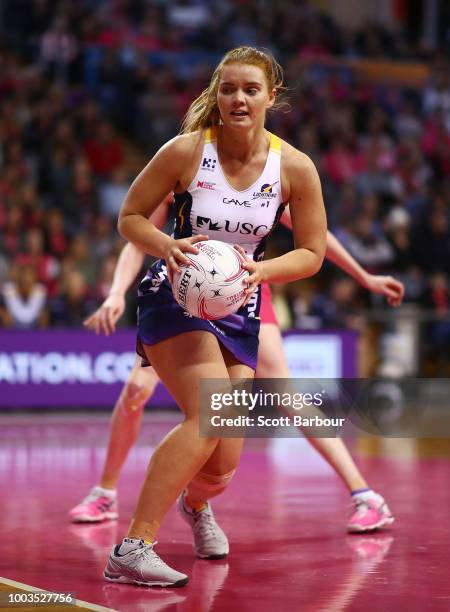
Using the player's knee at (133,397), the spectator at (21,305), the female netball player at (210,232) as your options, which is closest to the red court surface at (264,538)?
the female netball player at (210,232)

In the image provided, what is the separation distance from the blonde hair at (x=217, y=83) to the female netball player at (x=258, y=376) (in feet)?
2.46

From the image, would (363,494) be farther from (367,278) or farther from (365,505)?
(367,278)

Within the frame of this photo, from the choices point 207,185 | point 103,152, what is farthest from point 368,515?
point 103,152

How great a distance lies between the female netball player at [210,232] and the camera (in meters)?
4.55

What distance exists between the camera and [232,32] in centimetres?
1862

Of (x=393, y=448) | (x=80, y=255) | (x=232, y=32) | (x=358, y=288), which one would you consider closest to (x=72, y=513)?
(x=393, y=448)

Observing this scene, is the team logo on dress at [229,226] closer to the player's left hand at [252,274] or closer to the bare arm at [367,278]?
the player's left hand at [252,274]

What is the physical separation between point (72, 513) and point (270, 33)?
14246mm

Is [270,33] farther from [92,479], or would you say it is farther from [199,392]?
[199,392]

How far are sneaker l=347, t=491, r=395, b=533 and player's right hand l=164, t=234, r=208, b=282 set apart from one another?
204 centimetres

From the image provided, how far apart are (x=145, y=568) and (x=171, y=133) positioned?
Answer: 451 inches

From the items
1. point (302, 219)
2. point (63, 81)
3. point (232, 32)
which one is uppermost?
point (232, 32)

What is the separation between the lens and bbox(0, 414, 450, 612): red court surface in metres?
4.45

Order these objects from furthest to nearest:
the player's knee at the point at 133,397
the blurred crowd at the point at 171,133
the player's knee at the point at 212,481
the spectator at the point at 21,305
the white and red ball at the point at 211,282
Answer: the blurred crowd at the point at 171,133 < the spectator at the point at 21,305 < the player's knee at the point at 133,397 < the player's knee at the point at 212,481 < the white and red ball at the point at 211,282
